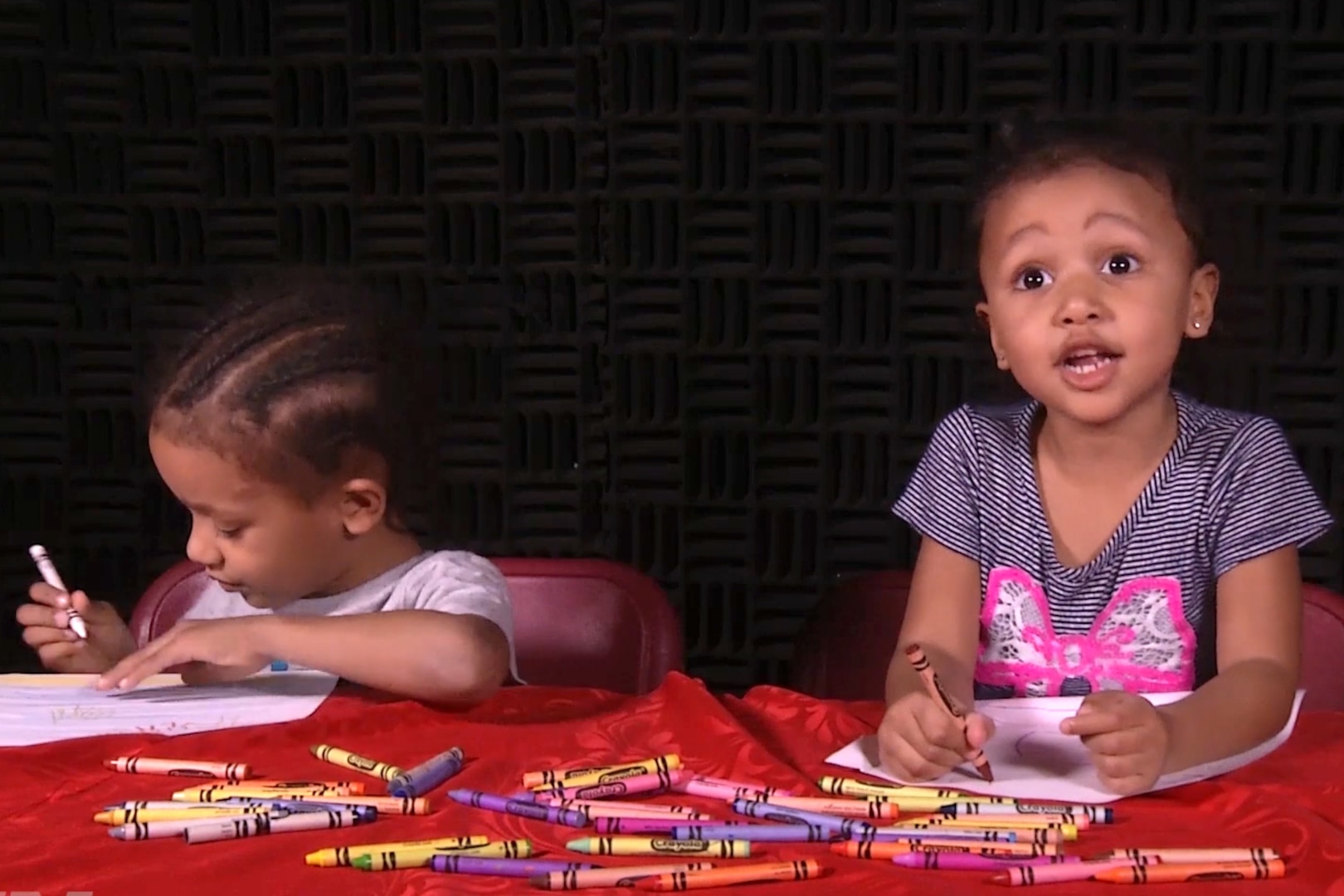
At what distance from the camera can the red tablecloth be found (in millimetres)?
761

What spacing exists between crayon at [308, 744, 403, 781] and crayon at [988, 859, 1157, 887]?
0.38m

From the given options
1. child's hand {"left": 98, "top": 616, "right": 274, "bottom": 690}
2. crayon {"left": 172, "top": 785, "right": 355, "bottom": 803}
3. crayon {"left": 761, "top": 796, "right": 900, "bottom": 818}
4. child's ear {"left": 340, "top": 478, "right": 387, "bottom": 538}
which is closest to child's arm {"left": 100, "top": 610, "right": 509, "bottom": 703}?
child's hand {"left": 98, "top": 616, "right": 274, "bottom": 690}

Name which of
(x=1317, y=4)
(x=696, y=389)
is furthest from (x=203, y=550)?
(x=1317, y=4)

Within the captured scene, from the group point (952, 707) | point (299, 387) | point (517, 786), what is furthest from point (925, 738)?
point (299, 387)

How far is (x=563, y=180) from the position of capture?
6.07 ft

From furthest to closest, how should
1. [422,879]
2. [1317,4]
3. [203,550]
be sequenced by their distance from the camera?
1. [1317,4]
2. [203,550]
3. [422,879]

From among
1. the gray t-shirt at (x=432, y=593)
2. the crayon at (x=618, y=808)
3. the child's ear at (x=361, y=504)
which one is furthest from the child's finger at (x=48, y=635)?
the crayon at (x=618, y=808)

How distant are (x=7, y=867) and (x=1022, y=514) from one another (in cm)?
84

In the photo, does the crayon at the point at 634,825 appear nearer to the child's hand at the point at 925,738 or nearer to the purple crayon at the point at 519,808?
the purple crayon at the point at 519,808

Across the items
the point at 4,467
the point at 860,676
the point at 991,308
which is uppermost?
the point at 991,308

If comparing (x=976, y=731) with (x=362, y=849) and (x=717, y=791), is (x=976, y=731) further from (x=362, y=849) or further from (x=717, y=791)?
(x=362, y=849)

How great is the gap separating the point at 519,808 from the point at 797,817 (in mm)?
165

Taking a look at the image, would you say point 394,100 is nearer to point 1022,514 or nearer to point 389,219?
point 389,219

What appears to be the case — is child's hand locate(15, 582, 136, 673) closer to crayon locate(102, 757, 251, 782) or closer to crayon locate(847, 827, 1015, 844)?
crayon locate(102, 757, 251, 782)
